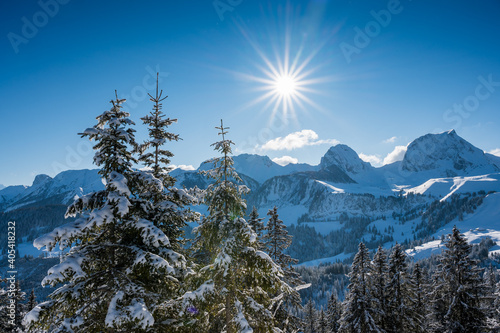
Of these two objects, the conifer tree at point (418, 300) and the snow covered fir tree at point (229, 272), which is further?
the conifer tree at point (418, 300)

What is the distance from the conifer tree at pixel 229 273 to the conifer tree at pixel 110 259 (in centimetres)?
118

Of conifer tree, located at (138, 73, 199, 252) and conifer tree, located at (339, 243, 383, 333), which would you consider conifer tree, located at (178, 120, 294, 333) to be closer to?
conifer tree, located at (138, 73, 199, 252)

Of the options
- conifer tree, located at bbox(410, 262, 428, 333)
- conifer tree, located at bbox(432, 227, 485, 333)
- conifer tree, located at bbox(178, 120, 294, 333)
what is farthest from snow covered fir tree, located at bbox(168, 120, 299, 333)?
conifer tree, located at bbox(410, 262, 428, 333)

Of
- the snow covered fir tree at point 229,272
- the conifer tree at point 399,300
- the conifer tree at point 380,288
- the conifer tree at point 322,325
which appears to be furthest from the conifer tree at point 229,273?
the conifer tree at point 322,325

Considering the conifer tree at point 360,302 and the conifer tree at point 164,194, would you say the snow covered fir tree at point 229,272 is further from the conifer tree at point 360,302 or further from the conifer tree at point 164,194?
the conifer tree at point 360,302

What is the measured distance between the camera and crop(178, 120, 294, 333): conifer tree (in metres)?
8.59

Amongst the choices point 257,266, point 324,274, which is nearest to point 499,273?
point 324,274

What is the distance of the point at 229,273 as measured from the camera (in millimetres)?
8609

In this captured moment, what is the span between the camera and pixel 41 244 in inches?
294

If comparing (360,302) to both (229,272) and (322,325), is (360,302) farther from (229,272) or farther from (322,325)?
(322,325)

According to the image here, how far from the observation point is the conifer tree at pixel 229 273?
8594 millimetres

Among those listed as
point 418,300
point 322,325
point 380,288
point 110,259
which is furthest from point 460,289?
point 322,325

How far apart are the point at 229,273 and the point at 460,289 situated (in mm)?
21255

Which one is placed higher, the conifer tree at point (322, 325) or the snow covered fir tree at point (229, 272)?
the snow covered fir tree at point (229, 272)
